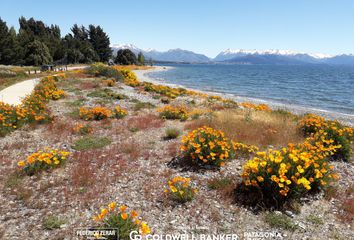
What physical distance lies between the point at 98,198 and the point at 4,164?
384 centimetres

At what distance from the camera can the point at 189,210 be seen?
5.29 m

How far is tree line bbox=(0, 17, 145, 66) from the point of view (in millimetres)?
52344

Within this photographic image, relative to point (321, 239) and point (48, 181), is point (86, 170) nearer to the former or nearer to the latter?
point (48, 181)

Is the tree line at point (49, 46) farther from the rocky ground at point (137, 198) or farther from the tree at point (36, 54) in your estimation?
the rocky ground at point (137, 198)

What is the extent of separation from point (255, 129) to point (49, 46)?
64.6 m

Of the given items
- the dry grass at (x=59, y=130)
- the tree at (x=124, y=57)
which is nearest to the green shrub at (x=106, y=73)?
the dry grass at (x=59, y=130)

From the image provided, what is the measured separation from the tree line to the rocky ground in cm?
4568

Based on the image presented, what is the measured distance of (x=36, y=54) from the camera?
5381 cm

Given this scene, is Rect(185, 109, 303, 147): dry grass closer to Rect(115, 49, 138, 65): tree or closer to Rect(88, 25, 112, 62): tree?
Rect(88, 25, 112, 62): tree

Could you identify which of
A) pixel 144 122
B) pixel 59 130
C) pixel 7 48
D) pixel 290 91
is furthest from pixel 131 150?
pixel 7 48

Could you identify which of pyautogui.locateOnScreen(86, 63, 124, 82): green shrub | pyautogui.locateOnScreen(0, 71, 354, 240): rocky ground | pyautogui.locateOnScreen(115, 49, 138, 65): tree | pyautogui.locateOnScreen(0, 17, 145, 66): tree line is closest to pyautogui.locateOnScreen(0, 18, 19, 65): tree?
pyautogui.locateOnScreen(0, 17, 145, 66): tree line

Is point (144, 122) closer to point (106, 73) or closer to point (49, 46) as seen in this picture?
point (106, 73)

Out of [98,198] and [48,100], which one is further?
[48,100]

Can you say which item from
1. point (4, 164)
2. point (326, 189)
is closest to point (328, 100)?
point (326, 189)
